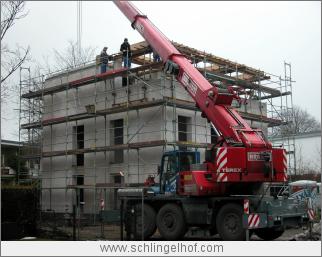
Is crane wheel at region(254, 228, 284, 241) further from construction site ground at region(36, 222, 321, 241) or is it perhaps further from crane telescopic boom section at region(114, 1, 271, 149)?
crane telescopic boom section at region(114, 1, 271, 149)

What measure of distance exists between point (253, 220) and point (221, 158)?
1.96 meters

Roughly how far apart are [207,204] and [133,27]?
30.7ft

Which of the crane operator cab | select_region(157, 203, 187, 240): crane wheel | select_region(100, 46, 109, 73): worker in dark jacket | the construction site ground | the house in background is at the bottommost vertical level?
the construction site ground

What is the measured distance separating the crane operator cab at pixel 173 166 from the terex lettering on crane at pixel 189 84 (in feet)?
7.02

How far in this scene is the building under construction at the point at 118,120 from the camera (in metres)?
21.4

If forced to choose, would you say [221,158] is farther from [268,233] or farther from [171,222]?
[268,233]

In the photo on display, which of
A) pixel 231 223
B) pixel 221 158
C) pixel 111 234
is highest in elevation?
pixel 221 158

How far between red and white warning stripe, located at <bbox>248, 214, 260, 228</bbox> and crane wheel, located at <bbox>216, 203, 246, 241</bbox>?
0.34 metres

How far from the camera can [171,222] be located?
51.5 ft

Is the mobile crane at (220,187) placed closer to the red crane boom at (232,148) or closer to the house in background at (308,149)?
the red crane boom at (232,148)

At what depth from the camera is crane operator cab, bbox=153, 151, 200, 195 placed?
53.8ft

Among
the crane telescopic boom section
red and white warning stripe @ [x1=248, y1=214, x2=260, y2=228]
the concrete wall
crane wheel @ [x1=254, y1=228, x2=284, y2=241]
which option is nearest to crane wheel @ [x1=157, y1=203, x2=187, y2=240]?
crane wheel @ [x1=254, y1=228, x2=284, y2=241]

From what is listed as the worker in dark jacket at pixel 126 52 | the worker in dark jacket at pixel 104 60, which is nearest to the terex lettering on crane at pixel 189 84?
the worker in dark jacket at pixel 126 52

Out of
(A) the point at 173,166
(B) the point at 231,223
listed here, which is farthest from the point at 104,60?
(B) the point at 231,223
